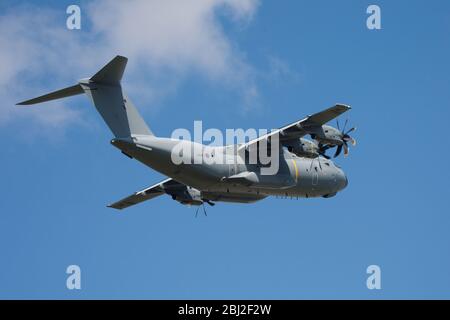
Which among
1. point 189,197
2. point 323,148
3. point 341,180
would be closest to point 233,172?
point 189,197

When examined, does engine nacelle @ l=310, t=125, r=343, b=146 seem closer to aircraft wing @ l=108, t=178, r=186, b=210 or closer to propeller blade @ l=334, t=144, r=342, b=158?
propeller blade @ l=334, t=144, r=342, b=158

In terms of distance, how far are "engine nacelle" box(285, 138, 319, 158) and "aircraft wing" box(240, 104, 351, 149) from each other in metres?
0.19

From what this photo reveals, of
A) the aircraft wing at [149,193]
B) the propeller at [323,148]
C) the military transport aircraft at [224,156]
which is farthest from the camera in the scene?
the aircraft wing at [149,193]

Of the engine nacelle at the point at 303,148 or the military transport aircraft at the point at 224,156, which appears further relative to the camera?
the engine nacelle at the point at 303,148

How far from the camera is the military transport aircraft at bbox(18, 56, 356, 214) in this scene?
28672 millimetres

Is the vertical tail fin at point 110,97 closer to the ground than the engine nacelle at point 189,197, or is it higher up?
higher up

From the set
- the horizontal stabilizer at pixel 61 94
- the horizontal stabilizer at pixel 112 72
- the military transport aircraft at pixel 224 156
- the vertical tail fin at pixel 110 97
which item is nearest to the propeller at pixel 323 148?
the military transport aircraft at pixel 224 156

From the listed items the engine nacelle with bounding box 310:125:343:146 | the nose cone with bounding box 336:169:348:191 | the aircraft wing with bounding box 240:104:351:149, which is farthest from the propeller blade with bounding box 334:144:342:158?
the nose cone with bounding box 336:169:348:191

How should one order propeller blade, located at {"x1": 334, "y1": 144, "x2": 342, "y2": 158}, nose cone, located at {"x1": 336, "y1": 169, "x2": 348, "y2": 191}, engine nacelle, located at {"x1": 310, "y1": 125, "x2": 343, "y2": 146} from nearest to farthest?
engine nacelle, located at {"x1": 310, "y1": 125, "x2": 343, "y2": 146} → propeller blade, located at {"x1": 334, "y1": 144, "x2": 342, "y2": 158} → nose cone, located at {"x1": 336, "y1": 169, "x2": 348, "y2": 191}

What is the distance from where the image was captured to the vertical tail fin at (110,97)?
28344mm

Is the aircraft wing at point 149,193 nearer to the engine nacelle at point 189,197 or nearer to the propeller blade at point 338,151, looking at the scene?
the engine nacelle at point 189,197

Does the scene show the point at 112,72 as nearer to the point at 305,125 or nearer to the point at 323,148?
the point at 305,125

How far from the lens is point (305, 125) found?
30797 millimetres

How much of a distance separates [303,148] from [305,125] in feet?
3.13
